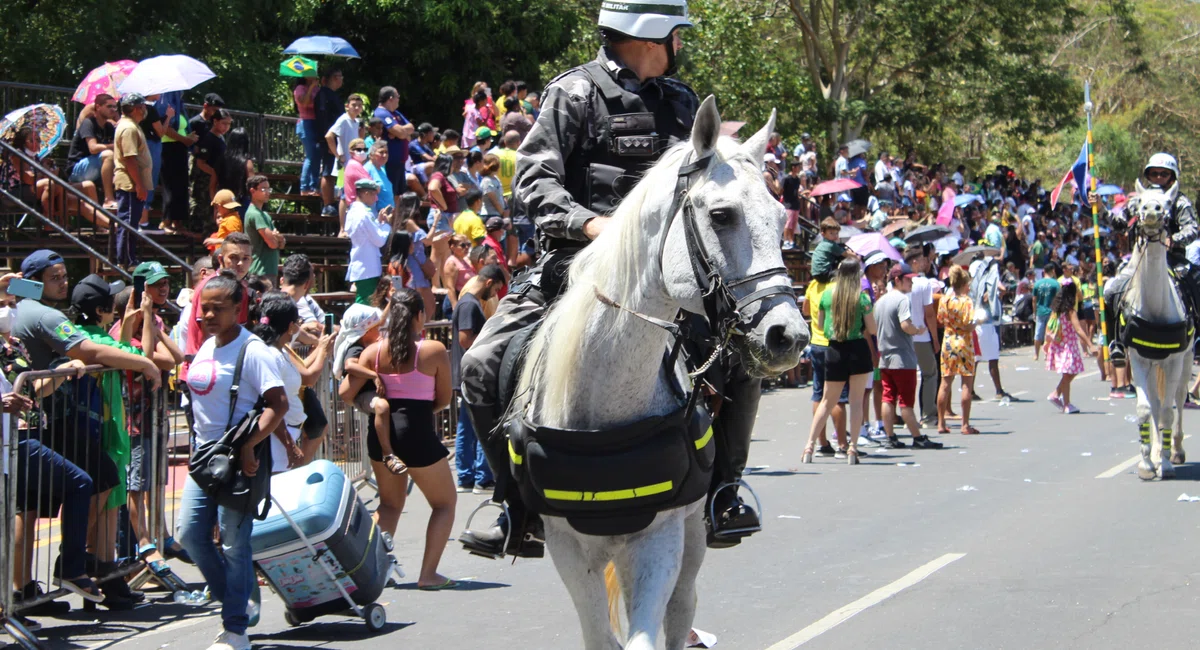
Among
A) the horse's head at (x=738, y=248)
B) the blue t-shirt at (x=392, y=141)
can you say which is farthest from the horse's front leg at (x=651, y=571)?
the blue t-shirt at (x=392, y=141)

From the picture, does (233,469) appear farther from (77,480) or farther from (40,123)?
(40,123)

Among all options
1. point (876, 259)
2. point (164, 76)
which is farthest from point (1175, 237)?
point (164, 76)

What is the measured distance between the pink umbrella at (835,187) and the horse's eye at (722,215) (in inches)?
856

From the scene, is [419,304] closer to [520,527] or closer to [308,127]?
[520,527]

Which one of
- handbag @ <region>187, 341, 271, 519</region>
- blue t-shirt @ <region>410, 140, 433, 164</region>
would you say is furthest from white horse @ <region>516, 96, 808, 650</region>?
blue t-shirt @ <region>410, 140, 433, 164</region>

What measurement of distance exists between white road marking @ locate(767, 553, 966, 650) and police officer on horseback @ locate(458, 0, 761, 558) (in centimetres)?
175

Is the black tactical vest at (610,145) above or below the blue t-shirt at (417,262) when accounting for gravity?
above

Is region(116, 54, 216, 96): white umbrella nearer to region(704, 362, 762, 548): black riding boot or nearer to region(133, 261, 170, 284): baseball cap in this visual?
region(133, 261, 170, 284): baseball cap

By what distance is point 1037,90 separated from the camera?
127ft

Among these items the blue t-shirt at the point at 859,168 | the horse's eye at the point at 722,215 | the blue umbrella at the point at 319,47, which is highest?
the blue umbrella at the point at 319,47

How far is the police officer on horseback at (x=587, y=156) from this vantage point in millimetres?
5148

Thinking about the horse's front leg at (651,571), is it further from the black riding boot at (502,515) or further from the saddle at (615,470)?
the black riding boot at (502,515)

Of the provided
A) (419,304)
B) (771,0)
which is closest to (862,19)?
(771,0)

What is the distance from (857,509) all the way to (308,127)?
9922mm
